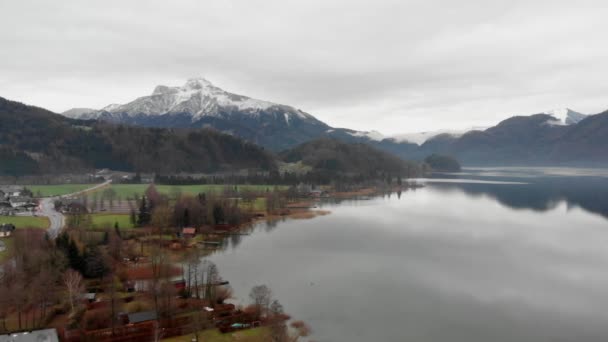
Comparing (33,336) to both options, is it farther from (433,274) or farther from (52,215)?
(52,215)

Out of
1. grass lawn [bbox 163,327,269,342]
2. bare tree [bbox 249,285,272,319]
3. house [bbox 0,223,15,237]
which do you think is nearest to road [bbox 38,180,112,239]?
house [bbox 0,223,15,237]

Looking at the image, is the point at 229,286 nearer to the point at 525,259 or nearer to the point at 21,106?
the point at 525,259

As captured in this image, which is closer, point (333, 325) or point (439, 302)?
point (333, 325)

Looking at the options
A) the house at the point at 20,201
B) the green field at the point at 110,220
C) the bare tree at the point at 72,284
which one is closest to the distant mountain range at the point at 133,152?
the house at the point at 20,201

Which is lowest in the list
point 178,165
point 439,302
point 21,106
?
point 439,302

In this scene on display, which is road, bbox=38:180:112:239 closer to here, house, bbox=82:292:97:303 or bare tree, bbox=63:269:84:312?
bare tree, bbox=63:269:84:312

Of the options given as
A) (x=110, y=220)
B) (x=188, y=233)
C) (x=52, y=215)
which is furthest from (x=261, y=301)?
(x=52, y=215)

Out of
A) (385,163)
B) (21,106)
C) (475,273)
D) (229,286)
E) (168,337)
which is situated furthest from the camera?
(385,163)

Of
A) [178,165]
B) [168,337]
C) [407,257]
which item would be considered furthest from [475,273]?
[178,165]
